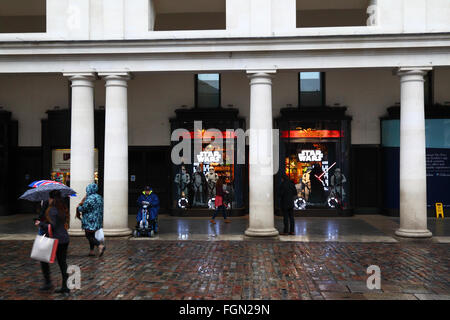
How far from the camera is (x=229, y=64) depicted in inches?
489

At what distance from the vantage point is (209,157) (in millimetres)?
16969

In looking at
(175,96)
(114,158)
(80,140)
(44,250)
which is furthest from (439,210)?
(44,250)

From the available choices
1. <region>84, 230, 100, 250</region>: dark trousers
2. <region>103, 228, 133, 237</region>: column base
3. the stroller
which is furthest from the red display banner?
<region>84, 230, 100, 250</region>: dark trousers

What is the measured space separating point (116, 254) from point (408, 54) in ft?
33.2

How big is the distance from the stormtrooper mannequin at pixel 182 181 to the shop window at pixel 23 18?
827 cm

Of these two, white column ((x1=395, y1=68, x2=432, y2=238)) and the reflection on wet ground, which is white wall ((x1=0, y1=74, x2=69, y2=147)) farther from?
white column ((x1=395, y1=68, x2=432, y2=238))

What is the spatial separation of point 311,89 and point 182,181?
672 cm

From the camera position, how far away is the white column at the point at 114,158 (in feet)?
41.2

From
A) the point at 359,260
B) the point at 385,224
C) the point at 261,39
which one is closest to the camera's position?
the point at 359,260

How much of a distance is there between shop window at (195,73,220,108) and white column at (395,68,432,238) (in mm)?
7650

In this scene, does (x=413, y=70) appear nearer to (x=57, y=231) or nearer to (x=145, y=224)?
(x=145, y=224)
